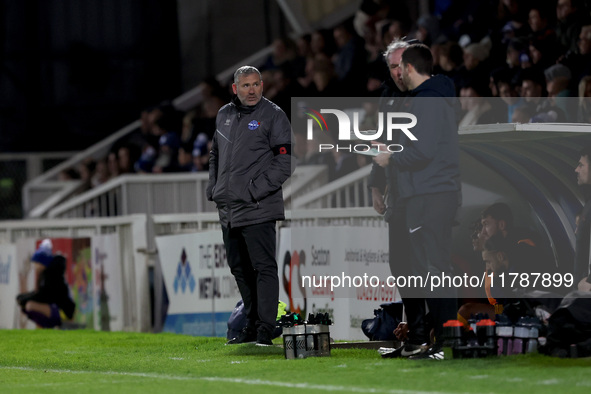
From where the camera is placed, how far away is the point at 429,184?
292 inches

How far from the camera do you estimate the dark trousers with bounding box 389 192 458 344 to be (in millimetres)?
7371

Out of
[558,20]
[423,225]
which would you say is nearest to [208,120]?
[558,20]

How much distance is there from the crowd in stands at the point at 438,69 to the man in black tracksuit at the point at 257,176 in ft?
3.05

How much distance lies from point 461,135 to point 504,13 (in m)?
6.34

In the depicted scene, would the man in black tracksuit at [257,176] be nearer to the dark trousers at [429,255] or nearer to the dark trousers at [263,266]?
the dark trousers at [263,266]

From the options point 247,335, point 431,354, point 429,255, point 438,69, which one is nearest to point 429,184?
point 429,255

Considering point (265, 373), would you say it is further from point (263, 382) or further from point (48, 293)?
point (48, 293)

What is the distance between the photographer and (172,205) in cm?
1528

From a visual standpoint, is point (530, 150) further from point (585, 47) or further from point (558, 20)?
point (558, 20)

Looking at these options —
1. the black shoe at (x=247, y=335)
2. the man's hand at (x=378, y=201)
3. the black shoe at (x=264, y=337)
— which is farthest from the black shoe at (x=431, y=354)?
the black shoe at (x=247, y=335)

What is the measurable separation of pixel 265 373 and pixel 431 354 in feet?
3.41

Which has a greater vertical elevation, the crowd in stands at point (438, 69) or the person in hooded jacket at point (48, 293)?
the crowd in stands at point (438, 69)

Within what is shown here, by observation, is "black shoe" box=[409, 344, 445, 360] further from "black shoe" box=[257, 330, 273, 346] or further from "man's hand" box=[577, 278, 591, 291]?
"black shoe" box=[257, 330, 273, 346]

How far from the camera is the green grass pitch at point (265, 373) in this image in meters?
6.13
